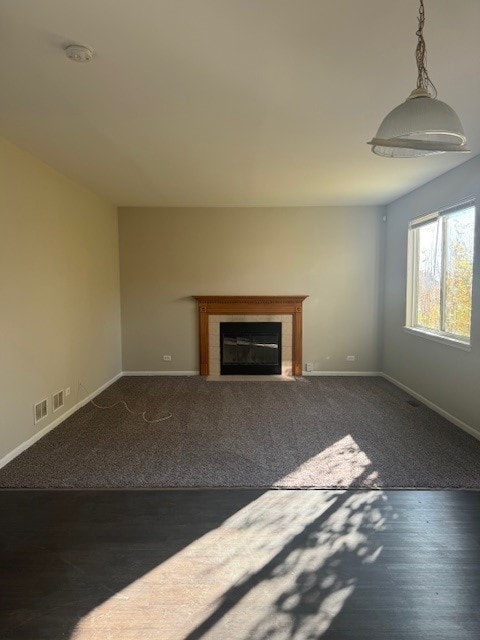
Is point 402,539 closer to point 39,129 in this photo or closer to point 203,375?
point 39,129

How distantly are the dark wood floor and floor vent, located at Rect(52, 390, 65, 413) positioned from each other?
1.35 m

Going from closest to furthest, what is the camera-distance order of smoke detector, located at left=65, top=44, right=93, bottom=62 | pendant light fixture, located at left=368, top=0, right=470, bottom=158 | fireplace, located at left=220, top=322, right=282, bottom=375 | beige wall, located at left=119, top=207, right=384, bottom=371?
pendant light fixture, located at left=368, top=0, right=470, bottom=158, smoke detector, located at left=65, top=44, right=93, bottom=62, beige wall, located at left=119, top=207, right=384, bottom=371, fireplace, located at left=220, top=322, right=282, bottom=375

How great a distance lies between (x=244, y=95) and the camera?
2.35 meters

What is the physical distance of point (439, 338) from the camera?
4105 mm

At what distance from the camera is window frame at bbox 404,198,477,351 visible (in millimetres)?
3770

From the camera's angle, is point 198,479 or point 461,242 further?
point 461,242

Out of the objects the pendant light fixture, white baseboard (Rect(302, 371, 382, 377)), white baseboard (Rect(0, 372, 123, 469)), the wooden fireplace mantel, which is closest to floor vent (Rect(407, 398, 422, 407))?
white baseboard (Rect(302, 371, 382, 377))

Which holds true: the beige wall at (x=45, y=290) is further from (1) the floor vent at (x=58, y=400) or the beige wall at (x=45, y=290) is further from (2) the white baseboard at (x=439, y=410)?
(2) the white baseboard at (x=439, y=410)

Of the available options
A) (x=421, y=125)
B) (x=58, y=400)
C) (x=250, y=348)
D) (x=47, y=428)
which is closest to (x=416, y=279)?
(x=250, y=348)

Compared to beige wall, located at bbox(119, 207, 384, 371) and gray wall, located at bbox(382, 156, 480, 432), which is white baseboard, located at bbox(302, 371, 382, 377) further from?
gray wall, located at bbox(382, 156, 480, 432)

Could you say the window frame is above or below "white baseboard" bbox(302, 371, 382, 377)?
above

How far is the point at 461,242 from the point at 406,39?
8.45 ft

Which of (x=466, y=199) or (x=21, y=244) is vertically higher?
(x=466, y=199)

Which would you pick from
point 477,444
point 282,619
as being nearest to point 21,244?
point 282,619
